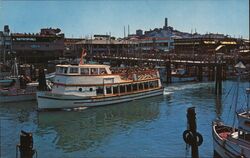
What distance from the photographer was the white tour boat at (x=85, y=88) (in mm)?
37237

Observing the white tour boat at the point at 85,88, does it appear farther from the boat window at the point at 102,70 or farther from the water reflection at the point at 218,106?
the water reflection at the point at 218,106

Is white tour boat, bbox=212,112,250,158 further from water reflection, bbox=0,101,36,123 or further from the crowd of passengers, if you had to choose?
the crowd of passengers

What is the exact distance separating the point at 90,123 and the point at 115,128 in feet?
10.2

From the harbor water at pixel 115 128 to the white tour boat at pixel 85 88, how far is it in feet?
3.69

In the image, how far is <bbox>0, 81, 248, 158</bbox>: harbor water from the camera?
22.8m

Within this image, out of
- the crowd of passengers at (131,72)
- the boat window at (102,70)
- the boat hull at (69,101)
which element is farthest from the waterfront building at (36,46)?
the boat hull at (69,101)

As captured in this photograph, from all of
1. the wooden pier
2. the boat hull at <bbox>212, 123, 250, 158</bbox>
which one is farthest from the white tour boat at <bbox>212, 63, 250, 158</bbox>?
the wooden pier

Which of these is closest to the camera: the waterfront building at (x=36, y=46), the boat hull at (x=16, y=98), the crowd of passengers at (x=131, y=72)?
the boat hull at (x=16, y=98)

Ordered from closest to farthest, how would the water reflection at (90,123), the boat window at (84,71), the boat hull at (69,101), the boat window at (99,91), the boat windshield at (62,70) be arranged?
the water reflection at (90,123)
the boat hull at (69,101)
the boat windshield at (62,70)
the boat window at (84,71)
the boat window at (99,91)

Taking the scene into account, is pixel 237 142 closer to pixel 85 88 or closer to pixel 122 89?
pixel 85 88

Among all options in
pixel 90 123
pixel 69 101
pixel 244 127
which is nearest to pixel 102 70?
pixel 69 101

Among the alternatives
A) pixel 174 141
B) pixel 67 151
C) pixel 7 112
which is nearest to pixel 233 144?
pixel 174 141

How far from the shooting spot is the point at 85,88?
38.8 m

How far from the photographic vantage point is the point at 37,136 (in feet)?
87.1
